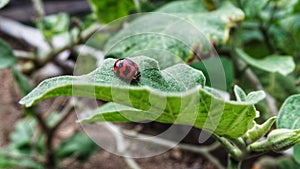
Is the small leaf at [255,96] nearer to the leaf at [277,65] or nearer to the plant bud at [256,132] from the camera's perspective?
the plant bud at [256,132]

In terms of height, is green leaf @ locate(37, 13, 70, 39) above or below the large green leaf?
Result: below

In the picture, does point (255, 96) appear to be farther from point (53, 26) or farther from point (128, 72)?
point (53, 26)

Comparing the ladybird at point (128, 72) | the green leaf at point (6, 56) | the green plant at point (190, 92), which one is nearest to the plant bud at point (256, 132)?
the green plant at point (190, 92)

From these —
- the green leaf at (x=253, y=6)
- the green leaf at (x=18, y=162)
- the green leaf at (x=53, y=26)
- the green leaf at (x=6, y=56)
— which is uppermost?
the green leaf at (x=253, y=6)

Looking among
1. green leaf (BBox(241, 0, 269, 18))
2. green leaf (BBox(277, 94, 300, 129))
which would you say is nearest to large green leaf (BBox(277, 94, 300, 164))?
green leaf (BBox(277, 94, 300, 129))

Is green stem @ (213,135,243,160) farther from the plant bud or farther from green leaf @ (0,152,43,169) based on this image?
green leaf @ (0,152,43,169)
